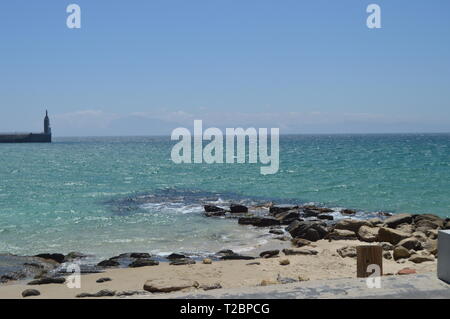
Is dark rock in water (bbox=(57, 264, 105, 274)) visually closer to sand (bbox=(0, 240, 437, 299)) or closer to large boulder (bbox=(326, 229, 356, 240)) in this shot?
sand (bbox=(0, 240, 437, 299))

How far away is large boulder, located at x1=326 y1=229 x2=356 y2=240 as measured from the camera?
59.4ft

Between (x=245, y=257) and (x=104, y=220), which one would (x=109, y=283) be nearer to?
(x=245, y=257)

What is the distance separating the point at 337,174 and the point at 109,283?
36.5 meters

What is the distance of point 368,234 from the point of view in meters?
17.5

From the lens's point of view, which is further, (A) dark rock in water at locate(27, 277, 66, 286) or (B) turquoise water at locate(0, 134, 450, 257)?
(B) turquoise water at locate(0, 134, 450, 257)

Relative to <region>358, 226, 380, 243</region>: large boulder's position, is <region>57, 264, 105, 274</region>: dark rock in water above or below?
below

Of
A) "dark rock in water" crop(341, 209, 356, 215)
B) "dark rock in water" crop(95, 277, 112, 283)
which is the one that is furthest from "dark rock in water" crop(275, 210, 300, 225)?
"dark rock in water" crop(95, 277, 112, 283)

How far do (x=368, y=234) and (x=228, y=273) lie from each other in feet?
20.1

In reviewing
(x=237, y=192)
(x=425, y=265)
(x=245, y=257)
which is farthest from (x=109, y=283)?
(x=237, y=192)

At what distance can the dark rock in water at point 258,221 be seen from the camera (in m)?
21.8

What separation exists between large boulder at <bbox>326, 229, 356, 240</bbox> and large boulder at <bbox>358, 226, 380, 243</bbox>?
13.3 inches

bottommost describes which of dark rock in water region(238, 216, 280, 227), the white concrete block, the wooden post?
dark rock in water region(238, 216, 280, 227)

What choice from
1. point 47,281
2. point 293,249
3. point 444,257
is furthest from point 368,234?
point 444,257

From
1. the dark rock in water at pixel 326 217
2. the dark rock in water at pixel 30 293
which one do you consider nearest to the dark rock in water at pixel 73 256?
the dark rock in water at pixel 30 293
